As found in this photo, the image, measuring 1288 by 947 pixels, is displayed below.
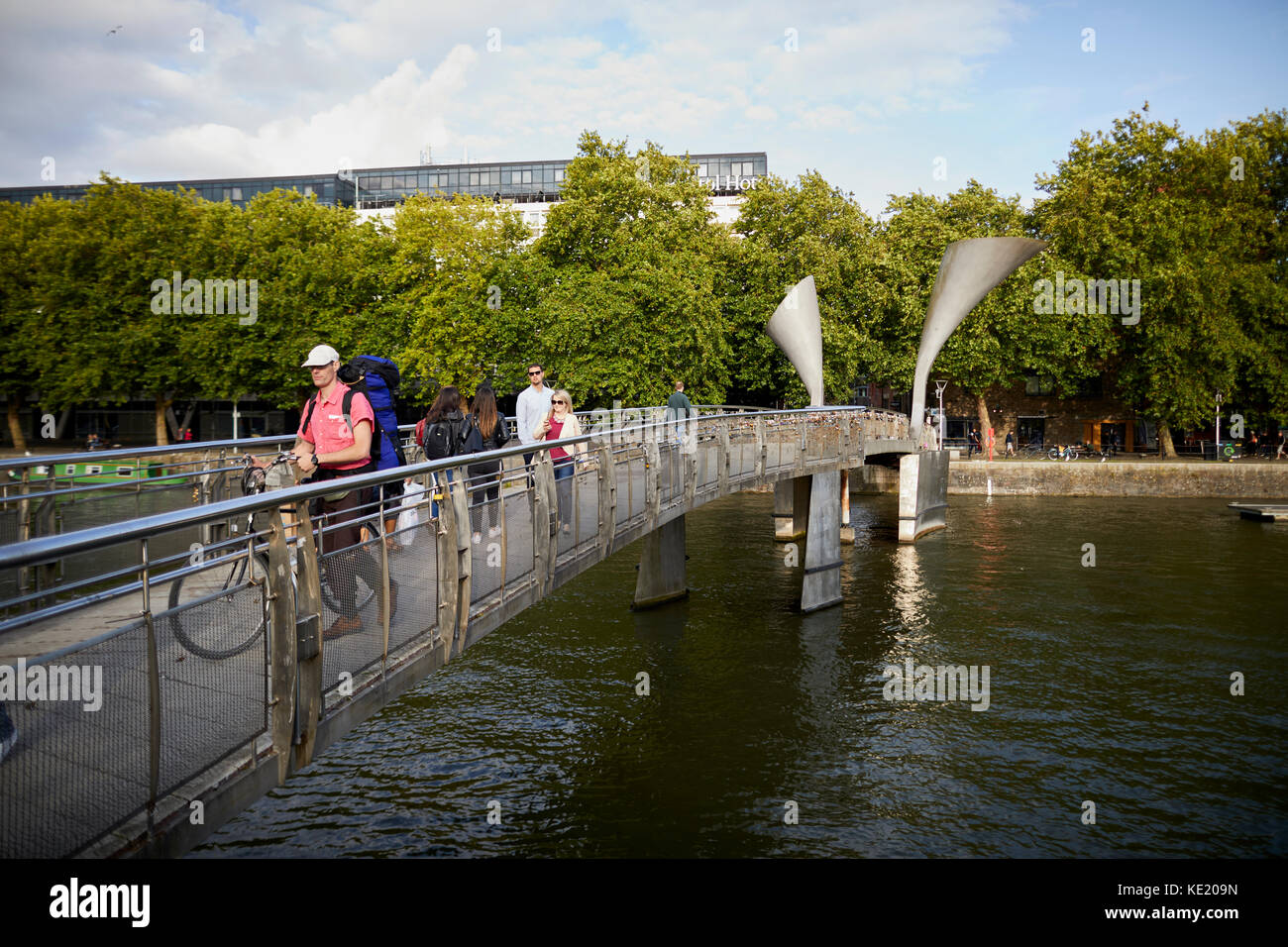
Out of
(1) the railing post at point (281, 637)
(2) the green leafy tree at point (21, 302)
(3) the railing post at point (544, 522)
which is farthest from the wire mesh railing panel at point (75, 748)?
(2) the green leafy tree at point (21, 302)

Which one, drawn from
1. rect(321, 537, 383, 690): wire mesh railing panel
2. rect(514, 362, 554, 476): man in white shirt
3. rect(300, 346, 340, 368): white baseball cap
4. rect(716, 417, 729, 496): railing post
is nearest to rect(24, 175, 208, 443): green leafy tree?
rect(716, 417, 729, 496): railing post

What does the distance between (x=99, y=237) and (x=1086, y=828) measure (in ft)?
163

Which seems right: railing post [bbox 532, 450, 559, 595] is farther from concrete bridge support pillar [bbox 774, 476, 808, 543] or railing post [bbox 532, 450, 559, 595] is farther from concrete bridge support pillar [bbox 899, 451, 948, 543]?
concrete bridge support pillar [bbox 899, 451, 948, 543]

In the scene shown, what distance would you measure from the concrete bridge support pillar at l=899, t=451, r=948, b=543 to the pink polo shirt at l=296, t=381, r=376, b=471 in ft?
87.1

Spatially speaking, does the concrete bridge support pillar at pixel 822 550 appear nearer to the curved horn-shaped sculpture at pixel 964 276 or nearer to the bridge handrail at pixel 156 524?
the curved horn-shaped sculpture at pixel 964 276

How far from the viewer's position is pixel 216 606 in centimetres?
430

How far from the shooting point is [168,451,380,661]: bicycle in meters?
4.16

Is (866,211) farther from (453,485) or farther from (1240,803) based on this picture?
(453,485)

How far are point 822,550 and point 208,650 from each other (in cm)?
1879

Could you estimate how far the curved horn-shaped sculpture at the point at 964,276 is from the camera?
32.1 metres

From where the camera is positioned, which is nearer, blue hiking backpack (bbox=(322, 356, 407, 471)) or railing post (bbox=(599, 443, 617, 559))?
blue hiking backpack (bbox=(322, 356, 407, 471))

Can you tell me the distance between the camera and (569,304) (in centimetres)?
3662

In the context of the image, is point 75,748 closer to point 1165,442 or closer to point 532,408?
point 532,408

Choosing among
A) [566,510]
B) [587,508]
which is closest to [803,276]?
[587,508]
